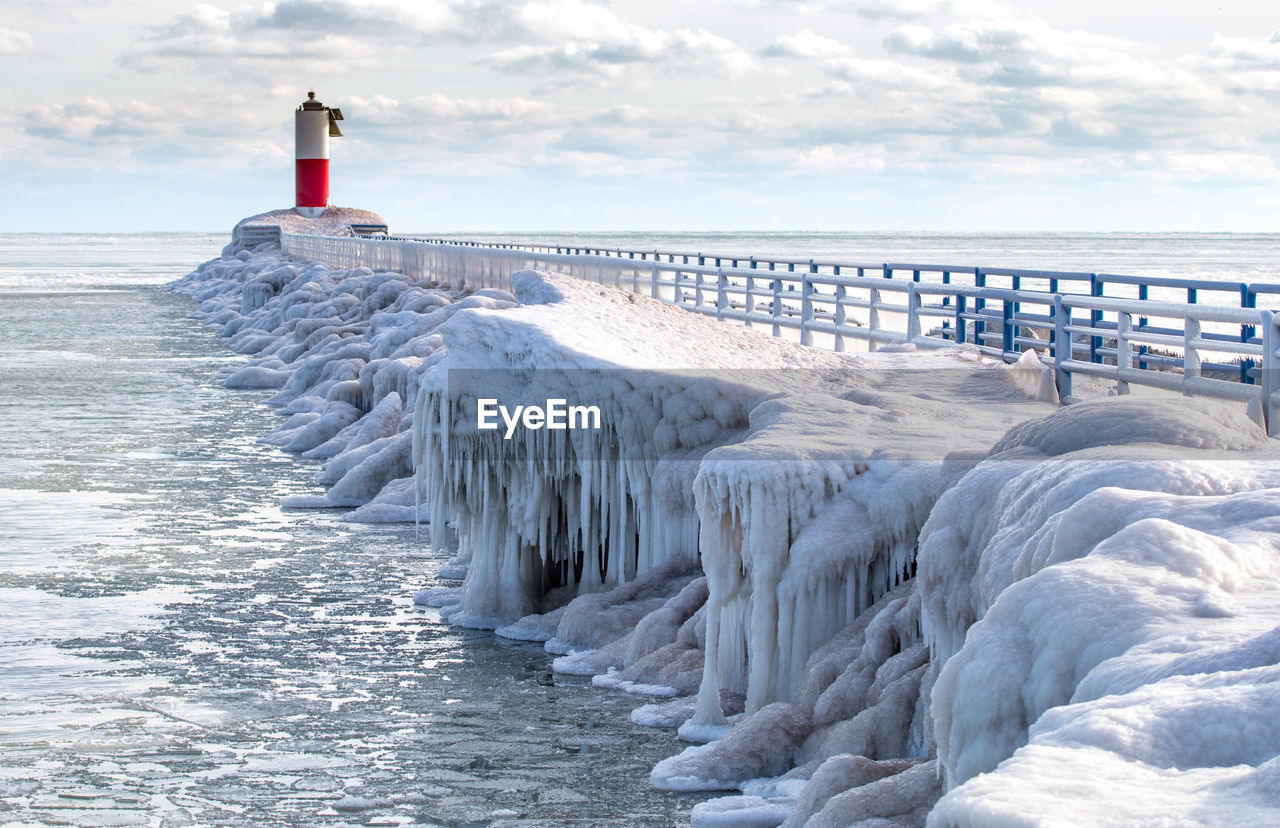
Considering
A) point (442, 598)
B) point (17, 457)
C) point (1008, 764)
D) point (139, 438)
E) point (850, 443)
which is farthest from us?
point (139, 438)

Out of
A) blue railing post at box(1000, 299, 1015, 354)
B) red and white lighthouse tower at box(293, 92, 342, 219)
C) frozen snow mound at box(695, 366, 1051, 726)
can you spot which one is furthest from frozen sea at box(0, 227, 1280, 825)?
red and white lighthouse tower at box(293, 92, 342, 219)

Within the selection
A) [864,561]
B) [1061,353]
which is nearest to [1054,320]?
[1061,353]

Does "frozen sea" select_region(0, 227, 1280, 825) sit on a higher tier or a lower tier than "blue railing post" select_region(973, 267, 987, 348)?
lower

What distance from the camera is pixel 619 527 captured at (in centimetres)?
1212

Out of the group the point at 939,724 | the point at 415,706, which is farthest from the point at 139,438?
the point at 939,724

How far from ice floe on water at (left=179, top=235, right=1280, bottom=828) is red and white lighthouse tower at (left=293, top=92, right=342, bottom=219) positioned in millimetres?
57458

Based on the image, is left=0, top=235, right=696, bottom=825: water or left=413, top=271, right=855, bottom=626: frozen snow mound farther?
left=413, top=271, right=855, bottom=626: frozen snow mound

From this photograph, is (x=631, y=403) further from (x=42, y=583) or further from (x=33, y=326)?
(x=33, y=326)

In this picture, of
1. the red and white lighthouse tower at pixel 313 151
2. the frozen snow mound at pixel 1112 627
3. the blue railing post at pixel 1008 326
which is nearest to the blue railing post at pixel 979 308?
the blue railing post at pixel 1008 326

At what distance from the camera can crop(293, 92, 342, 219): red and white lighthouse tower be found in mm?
72688

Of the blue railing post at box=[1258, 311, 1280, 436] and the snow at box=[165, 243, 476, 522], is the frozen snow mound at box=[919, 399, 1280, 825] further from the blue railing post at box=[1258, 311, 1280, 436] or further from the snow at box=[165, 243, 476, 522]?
the snow at box=[165, 243, 476, 522]

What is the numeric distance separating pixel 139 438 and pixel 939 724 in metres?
20.5

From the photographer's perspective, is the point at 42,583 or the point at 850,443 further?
the point at 42,583

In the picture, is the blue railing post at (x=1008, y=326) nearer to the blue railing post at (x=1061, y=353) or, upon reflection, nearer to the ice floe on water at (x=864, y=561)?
the ice floe on water at (x=864, y=561)
